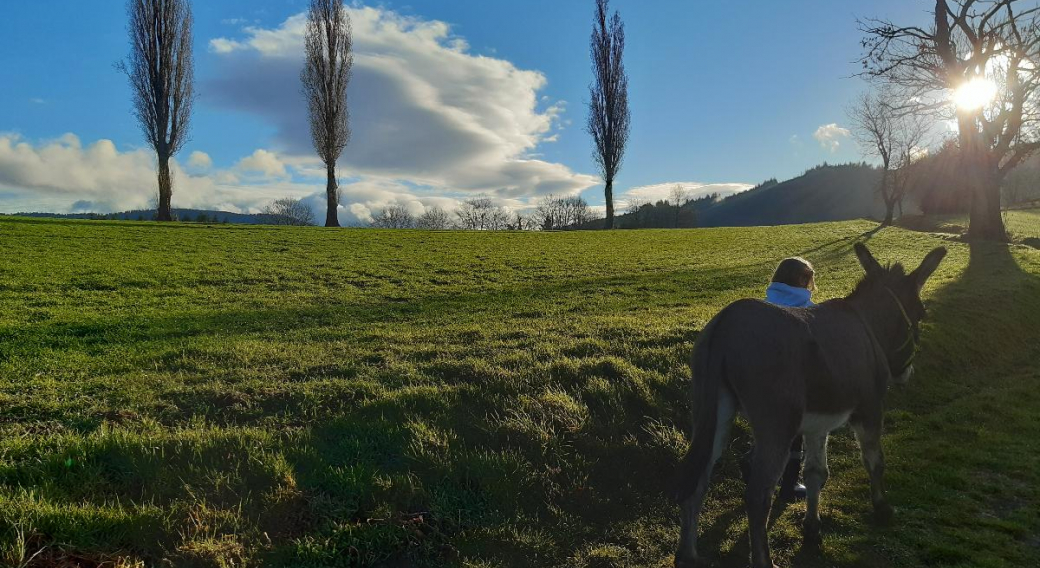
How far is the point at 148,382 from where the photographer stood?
726 cm

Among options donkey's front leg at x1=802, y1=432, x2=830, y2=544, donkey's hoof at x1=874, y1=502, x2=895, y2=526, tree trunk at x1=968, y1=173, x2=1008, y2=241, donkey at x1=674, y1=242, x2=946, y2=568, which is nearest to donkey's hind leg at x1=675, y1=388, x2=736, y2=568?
donkey at x1=674, y1=242, x2=946, y2=568

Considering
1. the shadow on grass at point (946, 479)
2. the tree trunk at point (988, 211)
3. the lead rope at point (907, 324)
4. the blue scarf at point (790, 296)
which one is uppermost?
the tree trunk at point (988, 211)

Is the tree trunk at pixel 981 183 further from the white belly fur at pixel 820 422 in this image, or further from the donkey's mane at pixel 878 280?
the white belly fur at pixel 820 422

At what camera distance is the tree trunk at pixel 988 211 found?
84.0ft

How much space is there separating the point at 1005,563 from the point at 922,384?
5577 millimetres

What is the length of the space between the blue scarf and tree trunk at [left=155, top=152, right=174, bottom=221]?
4662cm

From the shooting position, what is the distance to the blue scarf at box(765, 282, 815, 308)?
527 cm

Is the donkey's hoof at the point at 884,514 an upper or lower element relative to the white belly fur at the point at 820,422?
lower

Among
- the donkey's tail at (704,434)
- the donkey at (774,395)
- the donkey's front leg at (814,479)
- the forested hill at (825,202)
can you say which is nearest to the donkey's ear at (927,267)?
the donkey at (774,395)

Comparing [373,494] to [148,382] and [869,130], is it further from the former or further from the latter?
[869,130]

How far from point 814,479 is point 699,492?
1402mm

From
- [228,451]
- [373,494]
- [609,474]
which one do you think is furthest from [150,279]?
[609,474]

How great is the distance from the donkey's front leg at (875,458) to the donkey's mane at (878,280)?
1262 millimetres

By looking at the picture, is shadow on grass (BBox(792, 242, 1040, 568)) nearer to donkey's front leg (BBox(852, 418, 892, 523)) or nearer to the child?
donkey's front leg (BBox(852, 418, 892, 523))
